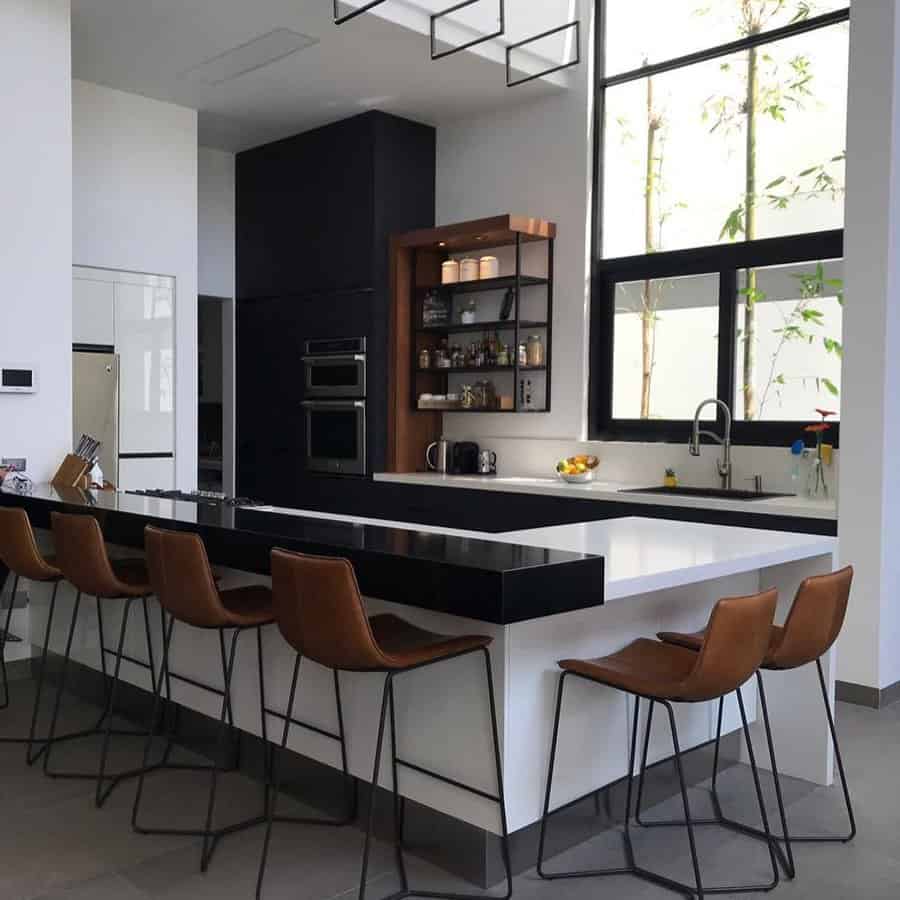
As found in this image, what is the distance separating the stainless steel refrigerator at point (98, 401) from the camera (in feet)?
17.8

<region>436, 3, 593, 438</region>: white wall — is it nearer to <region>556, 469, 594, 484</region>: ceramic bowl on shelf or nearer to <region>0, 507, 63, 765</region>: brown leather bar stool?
<region>556, 469, 594, 484</region>: ceramic bowl on shelf

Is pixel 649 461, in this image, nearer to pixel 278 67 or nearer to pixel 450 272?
pixel 450 272

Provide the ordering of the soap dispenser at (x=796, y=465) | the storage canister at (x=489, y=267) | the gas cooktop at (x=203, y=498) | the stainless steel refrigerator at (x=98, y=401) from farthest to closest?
1. the storage canister at (x=489, y=267)
2. the stainless steel refrigerator at (x=98, y=401)
3. the soap dispenser at (x=796, y=465)
4. the gas cooktop at (x=203, y=498)

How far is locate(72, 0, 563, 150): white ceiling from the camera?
462 cm

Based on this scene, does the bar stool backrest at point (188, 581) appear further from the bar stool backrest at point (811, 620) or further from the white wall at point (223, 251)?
the white wall at point (223, 251)

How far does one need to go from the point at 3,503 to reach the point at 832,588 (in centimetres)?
313

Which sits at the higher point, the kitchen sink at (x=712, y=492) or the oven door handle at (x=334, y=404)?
the oven door handle at (x=334, y=404)

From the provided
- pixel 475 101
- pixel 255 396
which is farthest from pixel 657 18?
pixel 255 396

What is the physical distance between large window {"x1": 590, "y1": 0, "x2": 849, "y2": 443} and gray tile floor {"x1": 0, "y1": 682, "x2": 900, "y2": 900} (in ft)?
7.56

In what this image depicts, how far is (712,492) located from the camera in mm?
4805

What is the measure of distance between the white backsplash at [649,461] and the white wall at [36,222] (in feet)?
8.57

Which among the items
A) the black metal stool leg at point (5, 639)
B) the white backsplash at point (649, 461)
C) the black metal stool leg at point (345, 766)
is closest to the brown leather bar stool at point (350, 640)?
the black metal stool leg at point (345, 766)

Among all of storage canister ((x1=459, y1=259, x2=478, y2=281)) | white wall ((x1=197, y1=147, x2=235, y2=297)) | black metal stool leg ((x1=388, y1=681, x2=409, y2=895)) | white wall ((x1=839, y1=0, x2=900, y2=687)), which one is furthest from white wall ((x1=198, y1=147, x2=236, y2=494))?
black metal stool leg ((x1=388, y1=681, x2=409, y2=895))

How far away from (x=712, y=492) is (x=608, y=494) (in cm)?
53
